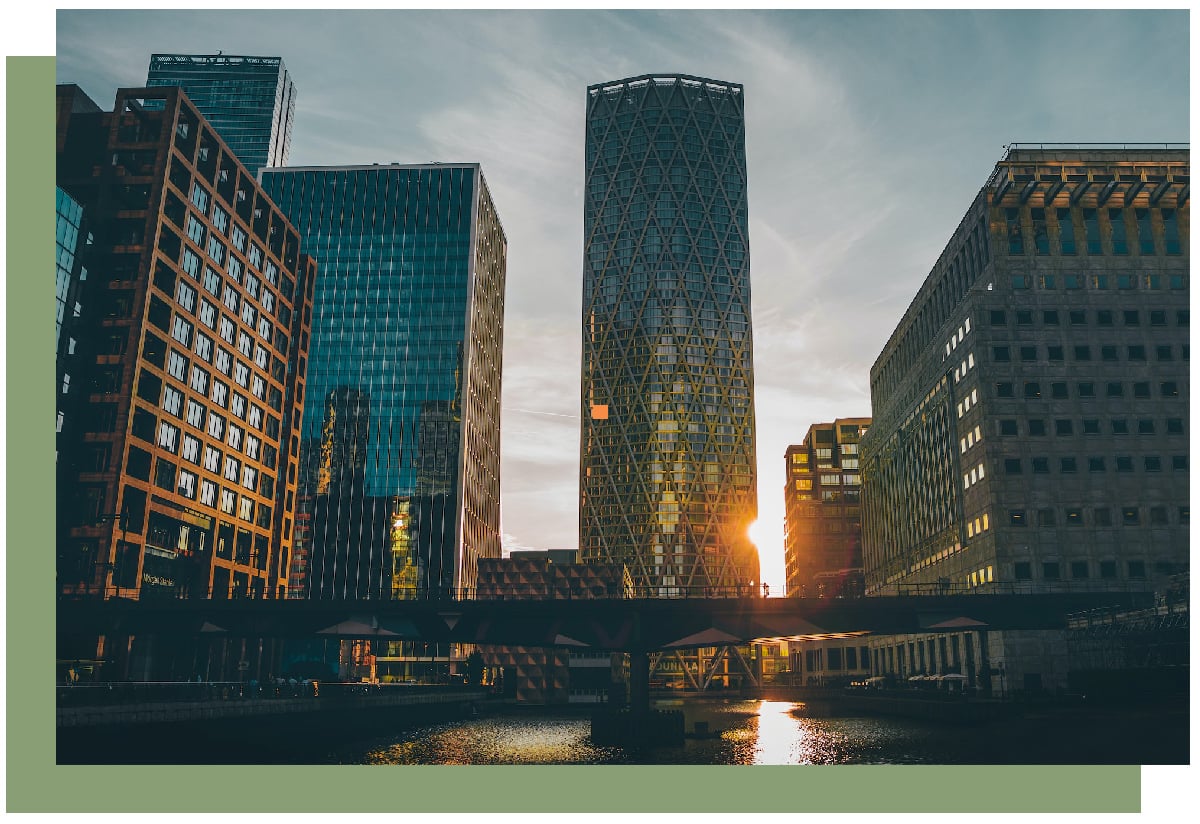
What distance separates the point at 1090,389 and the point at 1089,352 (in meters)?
4.20

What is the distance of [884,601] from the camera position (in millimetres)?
64812

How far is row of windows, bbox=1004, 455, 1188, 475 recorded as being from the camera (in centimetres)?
10306

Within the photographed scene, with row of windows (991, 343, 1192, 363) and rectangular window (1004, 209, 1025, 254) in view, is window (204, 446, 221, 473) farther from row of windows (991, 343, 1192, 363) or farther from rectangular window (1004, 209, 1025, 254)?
Answer: rectangular window (1004, 209, 1025, 254)

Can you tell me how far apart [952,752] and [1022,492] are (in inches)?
2302

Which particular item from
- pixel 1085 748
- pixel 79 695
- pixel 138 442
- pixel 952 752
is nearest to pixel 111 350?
pixel 138 442

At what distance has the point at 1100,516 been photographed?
103m

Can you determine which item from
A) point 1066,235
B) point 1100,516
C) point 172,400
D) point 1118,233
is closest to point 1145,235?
point 1118,233

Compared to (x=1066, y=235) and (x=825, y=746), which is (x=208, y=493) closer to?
(x=825, y=746)

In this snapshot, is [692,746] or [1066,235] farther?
[1066,235]

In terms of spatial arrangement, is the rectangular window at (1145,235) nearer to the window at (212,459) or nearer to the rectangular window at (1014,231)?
the rectangular window at (1014,231)

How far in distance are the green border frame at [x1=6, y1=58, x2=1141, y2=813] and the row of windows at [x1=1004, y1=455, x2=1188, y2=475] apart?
75376 millimetres

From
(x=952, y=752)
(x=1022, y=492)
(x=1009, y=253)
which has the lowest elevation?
(x=952, y=752)

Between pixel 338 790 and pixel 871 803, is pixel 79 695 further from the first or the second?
pixel 871 803

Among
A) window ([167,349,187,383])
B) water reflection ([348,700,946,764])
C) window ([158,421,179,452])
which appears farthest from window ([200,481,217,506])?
water reflection ([348,700,946,764])
